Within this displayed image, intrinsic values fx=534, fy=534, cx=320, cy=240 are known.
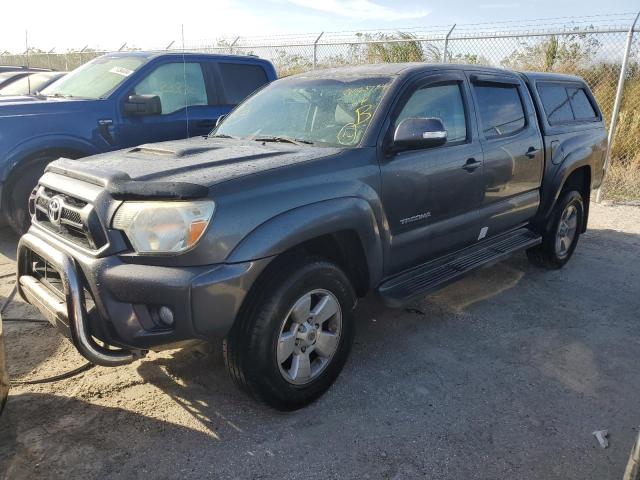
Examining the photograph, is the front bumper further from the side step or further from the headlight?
the side step

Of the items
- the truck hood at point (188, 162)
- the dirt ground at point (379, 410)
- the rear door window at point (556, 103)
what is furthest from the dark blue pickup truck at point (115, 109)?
the rear door window at point (556, 103)

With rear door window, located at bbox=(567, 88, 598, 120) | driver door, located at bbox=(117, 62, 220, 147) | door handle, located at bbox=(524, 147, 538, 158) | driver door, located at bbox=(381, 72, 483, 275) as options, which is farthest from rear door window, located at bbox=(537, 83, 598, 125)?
driver door, located at bbox=(117, 62, 220, 147)

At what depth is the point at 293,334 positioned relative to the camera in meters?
2.79

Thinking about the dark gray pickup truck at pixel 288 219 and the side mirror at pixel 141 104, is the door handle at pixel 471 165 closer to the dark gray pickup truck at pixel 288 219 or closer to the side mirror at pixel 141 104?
the dark gray pickup truck at pixel 288 219

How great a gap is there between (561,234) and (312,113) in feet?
9.91

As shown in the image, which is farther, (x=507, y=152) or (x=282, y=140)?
(x=507, y=152)

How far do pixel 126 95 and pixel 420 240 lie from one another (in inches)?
144

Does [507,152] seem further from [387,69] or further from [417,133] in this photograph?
[417,133]

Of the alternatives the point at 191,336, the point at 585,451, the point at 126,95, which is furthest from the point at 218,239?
the point at 126,95

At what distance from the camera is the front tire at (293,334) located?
2.63m

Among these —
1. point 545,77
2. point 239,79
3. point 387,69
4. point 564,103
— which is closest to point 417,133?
point 387,69

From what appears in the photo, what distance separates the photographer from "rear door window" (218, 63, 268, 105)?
649 cm

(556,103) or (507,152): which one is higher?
(556,103)

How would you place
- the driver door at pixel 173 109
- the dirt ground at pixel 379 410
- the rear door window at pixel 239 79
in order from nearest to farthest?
the dirt ground at pixel 379 410
the driver door at pixel 173 109
the rear door window at pixel 239 79
